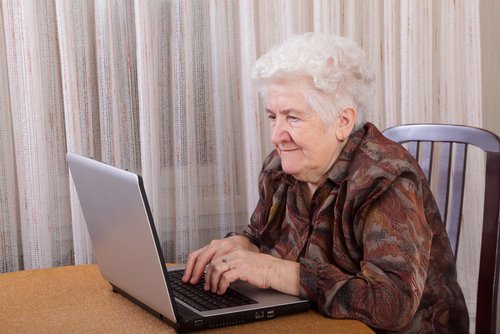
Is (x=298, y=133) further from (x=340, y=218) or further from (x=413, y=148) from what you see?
(x=413, y=148)

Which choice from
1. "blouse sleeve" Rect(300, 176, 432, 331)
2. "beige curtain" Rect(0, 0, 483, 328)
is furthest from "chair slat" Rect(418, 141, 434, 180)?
"beige curtain" Rect(0, 0, 483, 328)

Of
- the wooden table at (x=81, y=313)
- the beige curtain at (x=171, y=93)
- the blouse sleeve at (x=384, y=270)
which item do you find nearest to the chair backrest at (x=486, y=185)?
the blouse sleeve at (x=384, y=270)

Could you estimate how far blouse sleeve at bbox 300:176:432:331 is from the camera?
1.29 metres

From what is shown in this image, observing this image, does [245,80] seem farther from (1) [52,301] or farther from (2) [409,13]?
(1) [52,301]

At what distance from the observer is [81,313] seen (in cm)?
131

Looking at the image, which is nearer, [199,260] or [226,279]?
[226,279]

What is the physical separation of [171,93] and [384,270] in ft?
3.56

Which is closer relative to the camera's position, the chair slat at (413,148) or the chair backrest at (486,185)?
the chair backrest at (486,185)

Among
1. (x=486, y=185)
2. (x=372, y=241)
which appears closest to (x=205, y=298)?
(x=372, y=241)

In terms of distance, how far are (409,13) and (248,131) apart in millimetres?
664

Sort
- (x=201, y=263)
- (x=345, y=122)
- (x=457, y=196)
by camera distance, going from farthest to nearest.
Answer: (x=457, y=196) → (x=345, y=122) → (x=201, y=263)

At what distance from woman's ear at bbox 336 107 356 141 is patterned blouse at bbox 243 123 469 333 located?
22 mm

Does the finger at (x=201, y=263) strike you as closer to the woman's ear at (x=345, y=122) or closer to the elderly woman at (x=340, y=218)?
the elderly woman at (x=340, y=218)

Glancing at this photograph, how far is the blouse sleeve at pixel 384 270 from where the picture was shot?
129 cm
